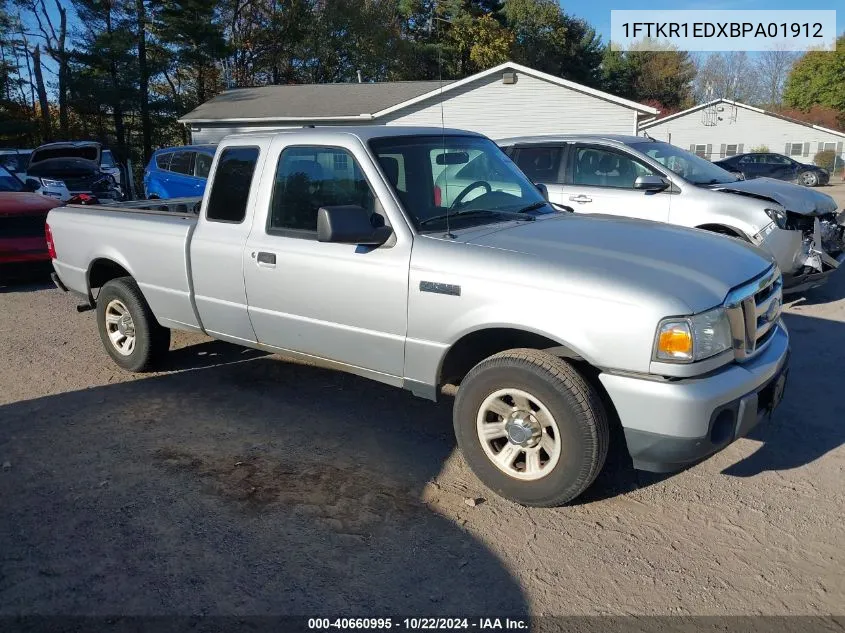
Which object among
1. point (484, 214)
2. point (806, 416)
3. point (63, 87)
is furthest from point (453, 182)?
point (63, 87)

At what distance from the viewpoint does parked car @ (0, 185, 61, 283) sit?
29.6 feet

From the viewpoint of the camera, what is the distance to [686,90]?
61844mm

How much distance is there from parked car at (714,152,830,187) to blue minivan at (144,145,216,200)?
74.4 ft

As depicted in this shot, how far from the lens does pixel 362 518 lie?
11.8ft

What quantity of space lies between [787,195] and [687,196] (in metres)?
1.13

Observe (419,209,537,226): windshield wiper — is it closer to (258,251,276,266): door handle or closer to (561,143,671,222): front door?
(258,251,276,266): door handle

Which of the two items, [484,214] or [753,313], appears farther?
[484,214]

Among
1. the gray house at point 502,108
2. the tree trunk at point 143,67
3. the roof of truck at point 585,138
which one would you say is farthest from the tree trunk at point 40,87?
the roof of truck at point 585,138

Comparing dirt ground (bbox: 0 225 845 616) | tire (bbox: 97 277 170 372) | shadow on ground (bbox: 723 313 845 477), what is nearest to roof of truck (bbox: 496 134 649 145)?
shadow on ground (bbox: 723 313 845 477)

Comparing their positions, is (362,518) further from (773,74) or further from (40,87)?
(773,74)

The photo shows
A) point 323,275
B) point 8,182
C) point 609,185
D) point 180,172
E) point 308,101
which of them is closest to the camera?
point 323,275

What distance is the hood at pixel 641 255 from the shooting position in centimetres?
329

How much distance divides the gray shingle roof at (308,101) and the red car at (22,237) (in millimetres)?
16970

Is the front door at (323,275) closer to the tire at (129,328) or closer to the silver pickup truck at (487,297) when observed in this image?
the silver pickup truck at (487,297)
